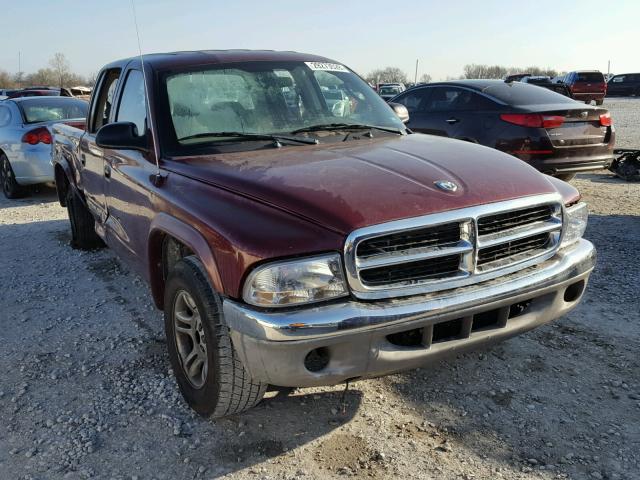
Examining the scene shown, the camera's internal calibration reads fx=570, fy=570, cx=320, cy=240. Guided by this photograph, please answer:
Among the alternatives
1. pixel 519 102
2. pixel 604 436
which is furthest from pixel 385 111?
pixel 519 102

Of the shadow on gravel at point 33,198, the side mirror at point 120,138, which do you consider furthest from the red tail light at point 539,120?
the shadow on gravel at point 33,198

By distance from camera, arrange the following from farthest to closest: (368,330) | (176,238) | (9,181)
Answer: (9,181)
(176,238)
(368,330)

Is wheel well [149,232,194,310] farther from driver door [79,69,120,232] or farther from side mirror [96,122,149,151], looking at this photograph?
driver door [79,69,120,232]

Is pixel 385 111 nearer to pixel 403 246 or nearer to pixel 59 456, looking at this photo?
pixel 403 246

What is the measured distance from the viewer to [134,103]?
3.82 meters

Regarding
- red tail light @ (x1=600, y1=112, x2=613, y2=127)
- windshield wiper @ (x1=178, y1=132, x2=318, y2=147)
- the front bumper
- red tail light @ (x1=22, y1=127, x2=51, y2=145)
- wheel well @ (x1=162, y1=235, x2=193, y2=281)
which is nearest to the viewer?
the front bumper

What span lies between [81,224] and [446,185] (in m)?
4.39

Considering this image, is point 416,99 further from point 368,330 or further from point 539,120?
point 368,330

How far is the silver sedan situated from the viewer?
8.58 m

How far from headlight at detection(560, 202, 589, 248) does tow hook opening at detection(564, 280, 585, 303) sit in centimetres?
22

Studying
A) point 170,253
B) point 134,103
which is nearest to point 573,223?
point 170,253

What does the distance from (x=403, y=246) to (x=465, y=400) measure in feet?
3.82

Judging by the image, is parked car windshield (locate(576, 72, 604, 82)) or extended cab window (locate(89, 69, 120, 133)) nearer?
extended cab window (locate(89, 69, 120, 133))

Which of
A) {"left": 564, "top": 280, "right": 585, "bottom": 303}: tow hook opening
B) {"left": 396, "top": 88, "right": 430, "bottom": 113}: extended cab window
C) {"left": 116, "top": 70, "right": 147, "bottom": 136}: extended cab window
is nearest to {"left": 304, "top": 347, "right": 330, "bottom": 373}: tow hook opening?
{"left": 564, "top": 280, "right": 585, "bottom": 303}: tow hook opening
